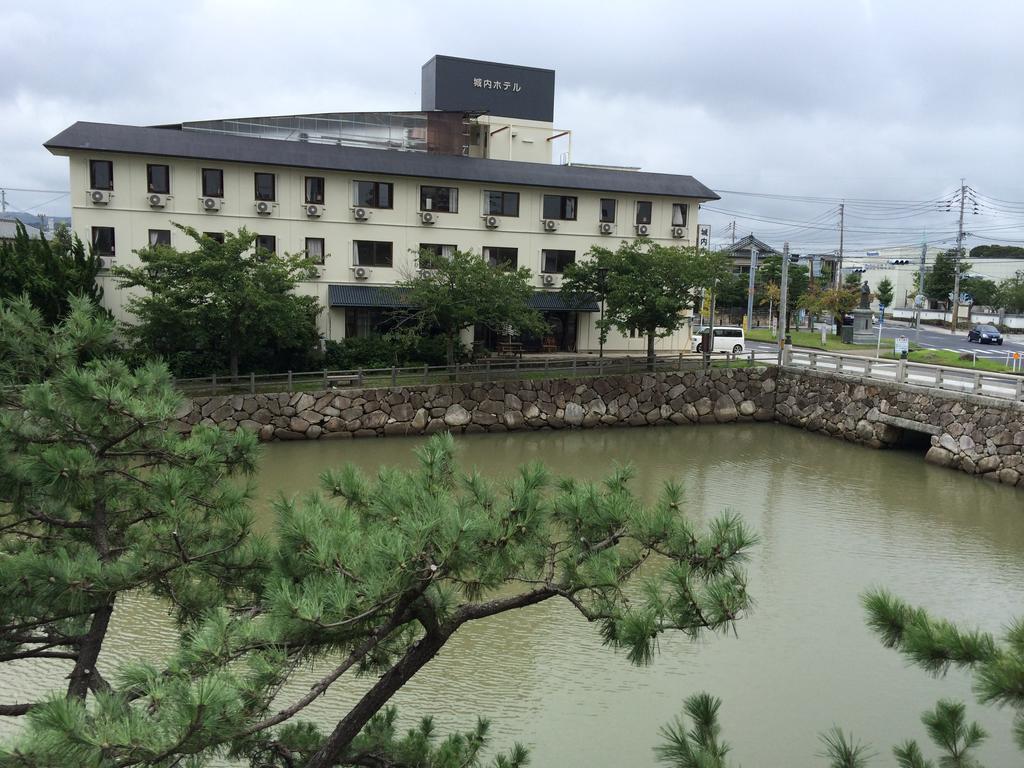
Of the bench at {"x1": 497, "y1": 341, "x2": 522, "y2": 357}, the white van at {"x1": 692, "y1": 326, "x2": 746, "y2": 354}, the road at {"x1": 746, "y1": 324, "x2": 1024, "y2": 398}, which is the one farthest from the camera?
the white van at {"x1": 692, "y1": 326, "x2": 746, "y2": 354}

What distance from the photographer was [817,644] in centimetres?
1051

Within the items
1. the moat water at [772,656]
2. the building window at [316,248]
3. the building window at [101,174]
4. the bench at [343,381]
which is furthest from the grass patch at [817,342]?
the building window at [101,174]

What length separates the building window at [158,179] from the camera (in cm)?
2497

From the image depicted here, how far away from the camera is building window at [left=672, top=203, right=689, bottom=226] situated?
30984 millimetres

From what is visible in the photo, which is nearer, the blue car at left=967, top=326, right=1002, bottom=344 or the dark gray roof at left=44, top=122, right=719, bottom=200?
the dark gray roof at left=44, top=122, right=719, bottom=200

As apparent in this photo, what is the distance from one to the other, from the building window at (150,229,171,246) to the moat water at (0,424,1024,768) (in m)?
11.1

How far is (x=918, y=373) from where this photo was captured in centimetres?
2316

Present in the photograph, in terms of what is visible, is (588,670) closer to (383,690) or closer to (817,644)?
(817,644)

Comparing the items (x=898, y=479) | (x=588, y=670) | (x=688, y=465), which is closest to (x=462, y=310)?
(x=688, y=465)

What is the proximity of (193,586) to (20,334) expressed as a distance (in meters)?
1.76

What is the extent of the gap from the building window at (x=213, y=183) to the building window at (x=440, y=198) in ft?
Answer: 20.6

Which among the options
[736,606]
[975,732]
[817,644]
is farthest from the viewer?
[817,644]

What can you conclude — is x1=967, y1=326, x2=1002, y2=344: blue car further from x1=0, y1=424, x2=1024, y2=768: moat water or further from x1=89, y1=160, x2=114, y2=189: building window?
x1=89, y1=160, x2=114, y2=189: building window

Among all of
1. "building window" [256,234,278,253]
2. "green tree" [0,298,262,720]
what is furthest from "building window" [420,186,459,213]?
"green tree" [0,298,262,720]
